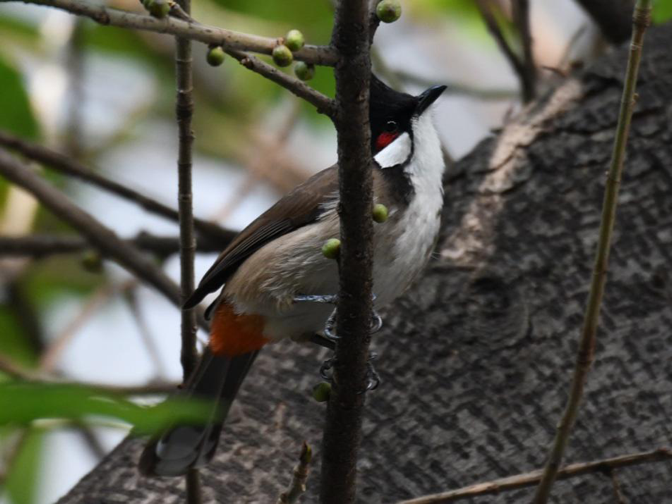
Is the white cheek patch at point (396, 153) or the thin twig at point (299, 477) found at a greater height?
the white cheek patch at point (396, 153)

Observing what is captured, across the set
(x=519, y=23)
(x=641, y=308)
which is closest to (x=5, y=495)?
(x=641, y=308)

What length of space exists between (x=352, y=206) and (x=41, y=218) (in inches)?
132

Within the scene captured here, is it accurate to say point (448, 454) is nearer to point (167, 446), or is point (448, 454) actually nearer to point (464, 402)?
point (464, 402)

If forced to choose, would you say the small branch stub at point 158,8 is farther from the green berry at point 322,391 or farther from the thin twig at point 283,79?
the green berry at point 322,391

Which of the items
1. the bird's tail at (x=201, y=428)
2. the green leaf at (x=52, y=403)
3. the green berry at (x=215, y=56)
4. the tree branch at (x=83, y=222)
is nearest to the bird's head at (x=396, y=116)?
the bird's tail at (x=201, y=428)

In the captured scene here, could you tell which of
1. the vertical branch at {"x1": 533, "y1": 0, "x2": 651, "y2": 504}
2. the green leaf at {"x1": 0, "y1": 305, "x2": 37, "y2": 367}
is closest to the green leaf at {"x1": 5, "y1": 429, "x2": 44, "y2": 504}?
the green leaf at {"x1": 0, "y1": 305, "x2": 37, "y2": 367}

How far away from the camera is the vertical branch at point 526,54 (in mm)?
3389

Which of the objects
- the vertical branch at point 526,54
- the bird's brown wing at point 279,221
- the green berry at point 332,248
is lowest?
the green berry at point 332,248

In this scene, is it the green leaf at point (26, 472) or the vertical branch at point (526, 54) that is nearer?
the green leaf at point (26, 472)

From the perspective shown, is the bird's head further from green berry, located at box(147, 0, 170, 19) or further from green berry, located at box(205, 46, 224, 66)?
green berry, located at box(147, 0, 170, 19)

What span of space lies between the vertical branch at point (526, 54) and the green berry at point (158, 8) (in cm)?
246

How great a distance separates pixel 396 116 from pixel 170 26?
1.68 metres

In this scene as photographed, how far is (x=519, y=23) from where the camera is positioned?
3.42m

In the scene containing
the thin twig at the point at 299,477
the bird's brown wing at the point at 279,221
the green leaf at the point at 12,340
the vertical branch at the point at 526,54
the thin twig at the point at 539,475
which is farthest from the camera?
the green leaf at the point at 12,340
